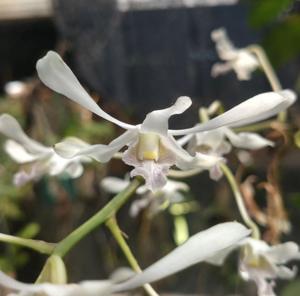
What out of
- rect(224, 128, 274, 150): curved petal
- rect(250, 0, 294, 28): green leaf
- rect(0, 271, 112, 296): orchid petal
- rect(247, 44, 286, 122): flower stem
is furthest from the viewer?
rect(250, 0, 294, 28): green leaf

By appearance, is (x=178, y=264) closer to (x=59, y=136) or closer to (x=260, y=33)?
(x=260, y=33)

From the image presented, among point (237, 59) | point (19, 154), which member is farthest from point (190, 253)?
point (237, 59)

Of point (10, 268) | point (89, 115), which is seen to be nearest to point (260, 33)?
point (89, 115)

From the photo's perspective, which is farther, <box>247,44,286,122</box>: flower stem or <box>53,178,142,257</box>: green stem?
<box>247,44,286,122</box>: flower stem

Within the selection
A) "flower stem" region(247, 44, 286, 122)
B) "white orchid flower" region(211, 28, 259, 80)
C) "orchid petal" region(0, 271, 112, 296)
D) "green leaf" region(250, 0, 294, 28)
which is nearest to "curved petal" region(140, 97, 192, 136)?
"orchid petal" region(0, 271, 112, 296)

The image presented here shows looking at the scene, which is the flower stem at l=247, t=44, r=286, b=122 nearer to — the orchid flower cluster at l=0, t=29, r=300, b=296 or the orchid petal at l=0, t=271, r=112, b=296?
the orchid flower cluster at l=0, t=29, r=300, b=296

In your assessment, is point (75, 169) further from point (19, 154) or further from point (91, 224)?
point (91, 224)
